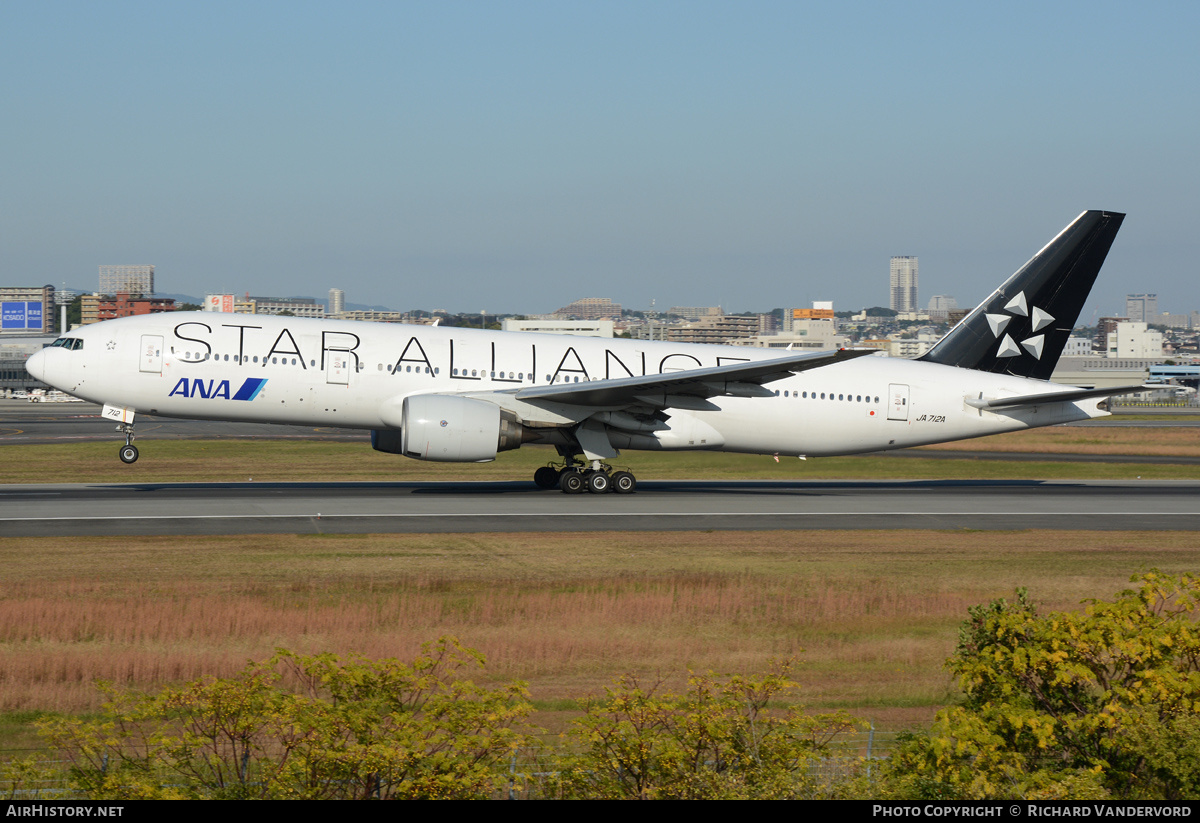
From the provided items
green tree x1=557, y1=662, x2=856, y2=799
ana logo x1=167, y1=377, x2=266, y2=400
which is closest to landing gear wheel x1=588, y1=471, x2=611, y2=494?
ana logo x1=167, y1=377, x2=266, y2=400

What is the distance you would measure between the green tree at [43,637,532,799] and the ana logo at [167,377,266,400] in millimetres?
22592

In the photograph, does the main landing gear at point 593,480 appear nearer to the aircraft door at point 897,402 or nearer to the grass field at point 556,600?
the grass field at point 556,600

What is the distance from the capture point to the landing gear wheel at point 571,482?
3347 centimetres

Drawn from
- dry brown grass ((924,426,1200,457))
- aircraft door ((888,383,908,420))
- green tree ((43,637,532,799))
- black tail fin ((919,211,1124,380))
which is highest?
black tail fin ((919,211,1124,380))

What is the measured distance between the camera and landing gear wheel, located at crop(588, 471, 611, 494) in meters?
33.4

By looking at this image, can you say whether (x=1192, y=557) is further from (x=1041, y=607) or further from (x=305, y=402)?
(x=305, y=402)

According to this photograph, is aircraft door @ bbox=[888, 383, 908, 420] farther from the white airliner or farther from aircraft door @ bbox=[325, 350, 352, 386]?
aircraft door @ bbox=[325, 350, 352, 386]

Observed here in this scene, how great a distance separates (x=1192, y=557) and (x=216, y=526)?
23.6m

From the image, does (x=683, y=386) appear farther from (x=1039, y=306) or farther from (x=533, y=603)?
(x=1039, y=306)

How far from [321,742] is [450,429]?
21.7m

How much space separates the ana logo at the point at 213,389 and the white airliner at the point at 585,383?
41 mm

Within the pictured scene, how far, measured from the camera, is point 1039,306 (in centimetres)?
3653

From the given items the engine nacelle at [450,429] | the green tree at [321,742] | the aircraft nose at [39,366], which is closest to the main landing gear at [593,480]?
the engine nacelle at [450,429]

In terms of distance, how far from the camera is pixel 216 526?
2605 centimetres
